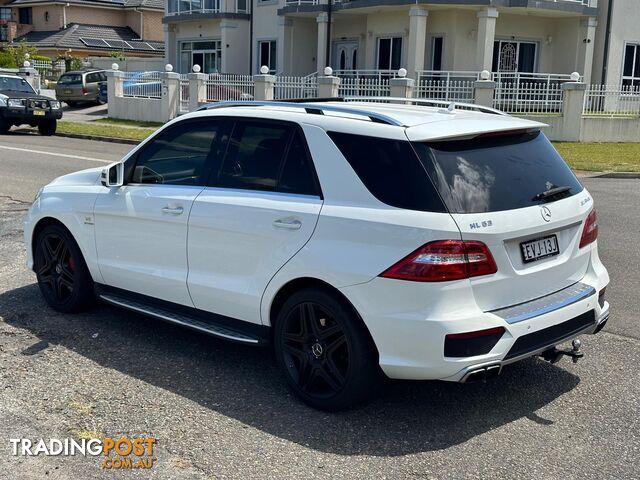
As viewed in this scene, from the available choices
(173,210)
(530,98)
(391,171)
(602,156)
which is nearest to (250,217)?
(173,210)

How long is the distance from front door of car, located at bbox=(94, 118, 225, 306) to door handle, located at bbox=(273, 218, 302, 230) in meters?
0.77

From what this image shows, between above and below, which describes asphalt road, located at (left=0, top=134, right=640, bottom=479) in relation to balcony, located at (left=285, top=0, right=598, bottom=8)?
below

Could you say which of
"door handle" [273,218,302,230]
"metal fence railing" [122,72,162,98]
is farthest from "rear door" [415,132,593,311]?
"metal fence railing" [122,72,162,98]

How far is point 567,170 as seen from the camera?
16.0 feet

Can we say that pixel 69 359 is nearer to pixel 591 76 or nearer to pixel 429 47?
pixel 429 47

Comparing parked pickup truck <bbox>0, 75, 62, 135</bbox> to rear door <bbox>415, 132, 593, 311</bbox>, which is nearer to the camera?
rear door <bbox>415, 132, 593, 311</bbox>

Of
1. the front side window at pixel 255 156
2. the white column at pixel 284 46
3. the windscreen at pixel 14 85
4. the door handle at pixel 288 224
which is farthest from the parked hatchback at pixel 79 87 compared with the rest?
the door handle at pixel 288 224

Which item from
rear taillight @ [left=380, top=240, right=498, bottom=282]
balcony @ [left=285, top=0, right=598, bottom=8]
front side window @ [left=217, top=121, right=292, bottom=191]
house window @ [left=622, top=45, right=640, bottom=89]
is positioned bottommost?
rear taillight @ [left=380, top=240, right=498, bottom=282]

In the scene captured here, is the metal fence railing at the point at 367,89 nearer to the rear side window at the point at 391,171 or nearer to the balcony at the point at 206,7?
the balcony at the point at 206,7

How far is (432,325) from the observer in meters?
3.96

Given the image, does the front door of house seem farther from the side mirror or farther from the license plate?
the license plate

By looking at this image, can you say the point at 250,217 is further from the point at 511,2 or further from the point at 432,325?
the point at 511,2

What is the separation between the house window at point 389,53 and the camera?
3266 cm

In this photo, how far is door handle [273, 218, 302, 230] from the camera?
445 cm
